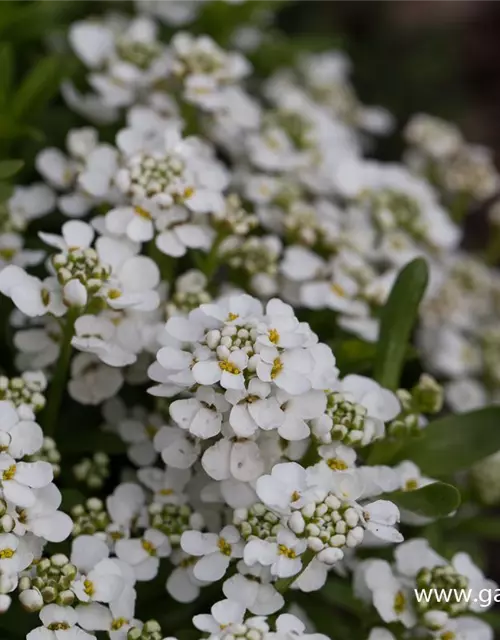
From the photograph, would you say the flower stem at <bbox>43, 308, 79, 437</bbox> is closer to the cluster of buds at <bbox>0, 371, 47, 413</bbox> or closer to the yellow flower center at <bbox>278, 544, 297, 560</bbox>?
the cluster of buds at <bbox>0, 371, 47, 413</bbox>

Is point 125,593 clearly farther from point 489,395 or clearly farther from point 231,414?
point 489,395

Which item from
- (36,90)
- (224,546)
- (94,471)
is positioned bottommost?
(94,471)

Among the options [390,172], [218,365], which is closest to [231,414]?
[218,365]

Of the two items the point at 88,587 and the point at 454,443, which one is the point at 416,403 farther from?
the point at 88,587

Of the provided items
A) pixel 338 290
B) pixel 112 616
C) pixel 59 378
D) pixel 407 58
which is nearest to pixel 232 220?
pixel 338 290

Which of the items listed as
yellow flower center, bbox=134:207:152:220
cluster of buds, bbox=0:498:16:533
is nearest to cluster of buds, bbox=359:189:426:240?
yellow flower center, bbox=134:207:152:220

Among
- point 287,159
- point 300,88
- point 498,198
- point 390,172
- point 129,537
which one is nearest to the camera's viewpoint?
point 129,537

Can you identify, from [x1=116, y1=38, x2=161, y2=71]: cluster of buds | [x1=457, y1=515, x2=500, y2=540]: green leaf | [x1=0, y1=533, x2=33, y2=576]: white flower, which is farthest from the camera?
[x1=116, y1=38, x2=161, y2=71]: cluster of buds
